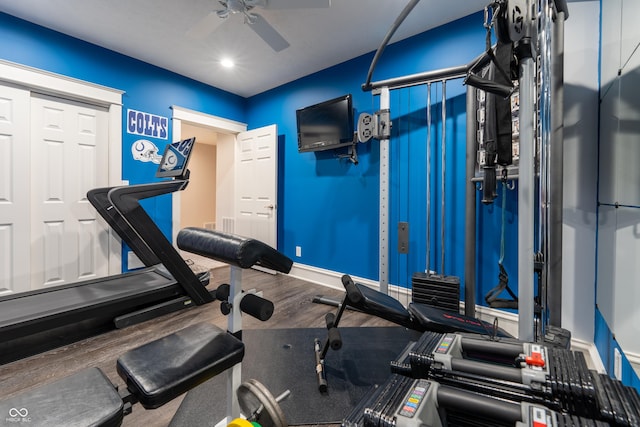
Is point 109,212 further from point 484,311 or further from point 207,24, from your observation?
point 484,311

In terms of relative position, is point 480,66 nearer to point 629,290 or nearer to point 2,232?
point 629,290

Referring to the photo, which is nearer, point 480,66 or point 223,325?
point 480,66

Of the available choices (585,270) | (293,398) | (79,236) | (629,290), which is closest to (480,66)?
(629,290)

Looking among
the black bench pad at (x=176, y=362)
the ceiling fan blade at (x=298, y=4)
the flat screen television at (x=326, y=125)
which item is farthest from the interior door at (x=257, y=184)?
the black bench pad at (x=176, y=362)

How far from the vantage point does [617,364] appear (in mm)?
1412

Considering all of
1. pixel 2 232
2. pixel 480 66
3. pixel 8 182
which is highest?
pixel 480 66

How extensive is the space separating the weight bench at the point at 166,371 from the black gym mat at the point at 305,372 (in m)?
0.50

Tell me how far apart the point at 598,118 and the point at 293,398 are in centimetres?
256

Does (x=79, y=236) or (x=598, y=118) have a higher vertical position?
(x=598, y=118)

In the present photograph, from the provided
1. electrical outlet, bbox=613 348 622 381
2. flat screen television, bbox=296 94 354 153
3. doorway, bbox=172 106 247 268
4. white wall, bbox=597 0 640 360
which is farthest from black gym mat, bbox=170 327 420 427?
doorway, bbox=172 106 247 268

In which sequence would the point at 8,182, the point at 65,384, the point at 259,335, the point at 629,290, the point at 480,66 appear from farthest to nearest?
the point at 8,182, the point at 259,335, the point at 480,66, the point at 629,290, the point at 65,384

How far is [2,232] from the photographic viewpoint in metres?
2.46

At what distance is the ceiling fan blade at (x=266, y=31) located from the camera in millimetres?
2150

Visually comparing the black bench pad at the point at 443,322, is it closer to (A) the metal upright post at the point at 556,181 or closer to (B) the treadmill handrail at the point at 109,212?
(A) the metal upright post at the point at 556,181
